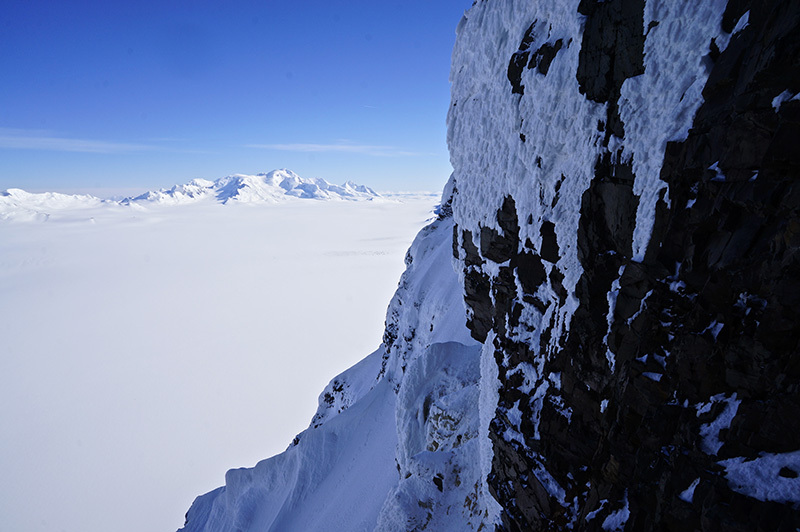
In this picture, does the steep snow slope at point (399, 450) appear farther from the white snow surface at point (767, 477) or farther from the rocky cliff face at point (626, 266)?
the white snow surface at point (767, 477)

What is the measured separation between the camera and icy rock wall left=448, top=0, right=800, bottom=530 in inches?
173

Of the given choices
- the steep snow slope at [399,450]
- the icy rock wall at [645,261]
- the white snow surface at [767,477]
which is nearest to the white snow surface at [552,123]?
the icy rock wall at [645,261]

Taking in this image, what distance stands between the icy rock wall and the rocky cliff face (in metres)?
0.03

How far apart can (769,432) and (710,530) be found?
1.50m

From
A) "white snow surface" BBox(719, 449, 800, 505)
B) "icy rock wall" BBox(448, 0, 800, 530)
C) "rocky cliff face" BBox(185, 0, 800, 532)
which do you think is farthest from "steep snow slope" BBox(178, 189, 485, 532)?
"white snow surface" BBox(719, 449, 800, 505)

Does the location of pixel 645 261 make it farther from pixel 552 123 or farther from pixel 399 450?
pixel 399 450

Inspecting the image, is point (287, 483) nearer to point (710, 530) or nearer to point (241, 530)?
point (241, 530)

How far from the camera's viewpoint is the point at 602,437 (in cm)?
711

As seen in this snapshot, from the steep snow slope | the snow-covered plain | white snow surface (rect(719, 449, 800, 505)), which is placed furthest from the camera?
the snow-covered plain

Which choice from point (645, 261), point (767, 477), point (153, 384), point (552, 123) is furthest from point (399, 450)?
point (153, 384)

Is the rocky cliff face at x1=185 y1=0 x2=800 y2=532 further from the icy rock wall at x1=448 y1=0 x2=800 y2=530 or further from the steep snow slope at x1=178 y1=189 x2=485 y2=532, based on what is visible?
the steep snow slope at x1=178 y1=189 x2=485 y2=532

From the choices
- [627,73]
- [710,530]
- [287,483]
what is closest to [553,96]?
[627,73]

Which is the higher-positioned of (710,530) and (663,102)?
(663,102)

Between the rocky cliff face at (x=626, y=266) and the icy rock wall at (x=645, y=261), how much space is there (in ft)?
0.09
